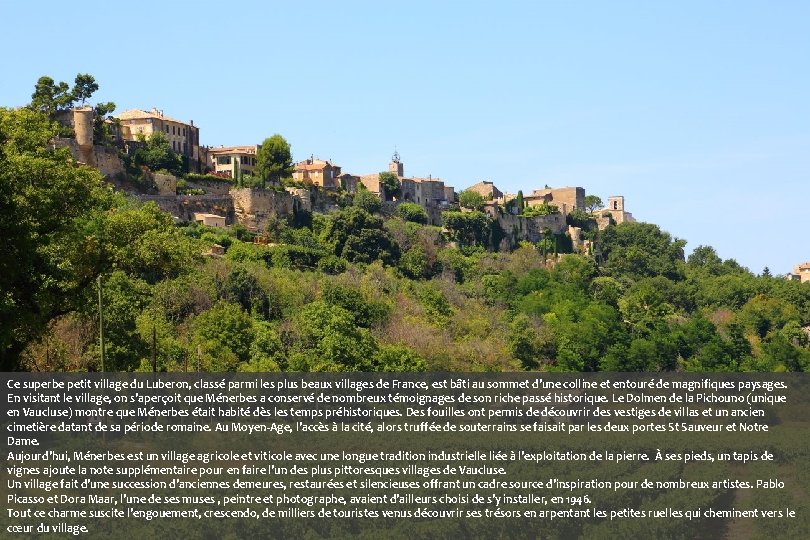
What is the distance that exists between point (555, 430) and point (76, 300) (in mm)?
12722

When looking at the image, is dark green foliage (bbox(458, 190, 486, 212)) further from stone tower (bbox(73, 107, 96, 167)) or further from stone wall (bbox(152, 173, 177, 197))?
stone tower (bbox(73, 107, 96, 167))

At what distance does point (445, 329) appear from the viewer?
63469 mm

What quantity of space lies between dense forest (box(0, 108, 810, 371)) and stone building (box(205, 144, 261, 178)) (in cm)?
681

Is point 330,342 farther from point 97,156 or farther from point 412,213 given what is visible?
point 412,213

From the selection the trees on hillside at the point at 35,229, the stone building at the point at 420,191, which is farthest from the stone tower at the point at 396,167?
the trees on hillside at the point at 35,229

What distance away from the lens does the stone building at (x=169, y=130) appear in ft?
261

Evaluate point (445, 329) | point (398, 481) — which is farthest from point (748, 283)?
point (398, 481)

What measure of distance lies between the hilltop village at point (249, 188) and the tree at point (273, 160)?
21.9 inches

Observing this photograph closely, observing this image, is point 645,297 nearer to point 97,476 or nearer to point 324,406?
point 324,406

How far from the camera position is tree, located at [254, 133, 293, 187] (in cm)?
8169

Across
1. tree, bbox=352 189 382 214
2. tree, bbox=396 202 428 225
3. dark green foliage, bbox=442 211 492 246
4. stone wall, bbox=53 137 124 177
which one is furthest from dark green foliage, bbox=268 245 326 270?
dark green foliage, bbox=442 211 492 246

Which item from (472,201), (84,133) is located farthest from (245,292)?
(472,201)

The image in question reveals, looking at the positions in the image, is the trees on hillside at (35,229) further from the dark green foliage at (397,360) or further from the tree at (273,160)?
the tree at (273,160)

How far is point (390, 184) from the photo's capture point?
97375 mm
